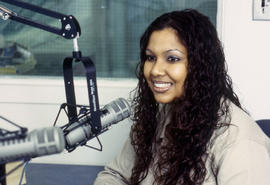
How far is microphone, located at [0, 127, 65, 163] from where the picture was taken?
2.22 ft

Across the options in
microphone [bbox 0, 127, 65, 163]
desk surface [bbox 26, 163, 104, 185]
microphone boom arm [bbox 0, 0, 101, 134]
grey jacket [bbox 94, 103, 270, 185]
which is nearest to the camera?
microphone [bbox 0, 127, 65, 163]

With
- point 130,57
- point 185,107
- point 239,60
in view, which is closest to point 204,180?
point 185,107

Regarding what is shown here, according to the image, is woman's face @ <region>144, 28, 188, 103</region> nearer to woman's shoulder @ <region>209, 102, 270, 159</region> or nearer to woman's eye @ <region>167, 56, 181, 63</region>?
woman's eye @ <region>167, 56, 181, 63</region>

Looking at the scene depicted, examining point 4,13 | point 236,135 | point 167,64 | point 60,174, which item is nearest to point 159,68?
point 167,64

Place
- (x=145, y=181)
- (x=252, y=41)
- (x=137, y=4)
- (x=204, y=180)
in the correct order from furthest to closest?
(x=137, y=4), (x=252, y=41), (x=145, y=181), (x=204, y=180)

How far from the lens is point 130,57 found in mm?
1828

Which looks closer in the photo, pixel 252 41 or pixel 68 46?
pixel 252 41

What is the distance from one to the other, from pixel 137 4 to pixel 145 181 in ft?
2.84

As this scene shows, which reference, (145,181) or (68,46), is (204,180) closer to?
(145,181)

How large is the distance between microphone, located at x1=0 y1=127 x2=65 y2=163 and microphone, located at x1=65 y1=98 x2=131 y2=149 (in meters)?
0.13

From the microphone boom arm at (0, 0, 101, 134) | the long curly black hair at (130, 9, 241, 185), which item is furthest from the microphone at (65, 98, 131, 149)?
the long curly black hair at (130, 9, 241, 185)

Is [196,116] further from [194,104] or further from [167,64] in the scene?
[167,64]

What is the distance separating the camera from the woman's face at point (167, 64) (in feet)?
3.59

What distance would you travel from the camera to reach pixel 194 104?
1155 millimetres
